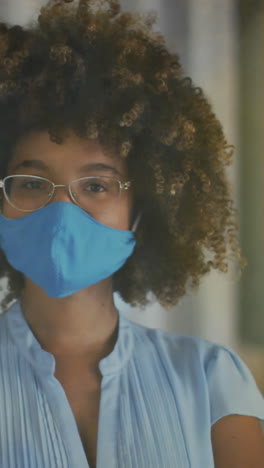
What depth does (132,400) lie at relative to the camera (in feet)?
2.77

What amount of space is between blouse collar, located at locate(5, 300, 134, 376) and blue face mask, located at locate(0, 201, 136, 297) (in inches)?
3.3

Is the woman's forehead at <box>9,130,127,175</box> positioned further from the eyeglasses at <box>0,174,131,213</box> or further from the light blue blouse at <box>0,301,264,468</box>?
the light blue blouse at <box>0,301,264,468</box>

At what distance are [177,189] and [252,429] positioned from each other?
0.45 metres

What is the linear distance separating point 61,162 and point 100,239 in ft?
0.49

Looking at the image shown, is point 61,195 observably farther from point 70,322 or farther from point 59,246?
point 70,322

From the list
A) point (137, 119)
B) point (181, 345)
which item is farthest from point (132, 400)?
point (137, 119)

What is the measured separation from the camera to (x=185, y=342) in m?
0.92

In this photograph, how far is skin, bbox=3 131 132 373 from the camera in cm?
84

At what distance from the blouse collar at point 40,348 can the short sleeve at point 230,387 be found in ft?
0.51

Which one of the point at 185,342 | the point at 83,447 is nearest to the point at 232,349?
the point at 185,342

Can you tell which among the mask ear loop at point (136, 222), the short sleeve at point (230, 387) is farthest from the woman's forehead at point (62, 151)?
the short sleeve at point (230, 387)

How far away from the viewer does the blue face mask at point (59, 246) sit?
2.66ft

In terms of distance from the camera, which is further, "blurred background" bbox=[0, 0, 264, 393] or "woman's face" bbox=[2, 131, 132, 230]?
"blurred background" bbox=[0, 0, 264, 393]

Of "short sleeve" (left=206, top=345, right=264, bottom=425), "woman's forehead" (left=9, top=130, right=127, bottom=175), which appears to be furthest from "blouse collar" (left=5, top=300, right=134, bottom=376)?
"woman's forehead" (left=9, top=130, right=127, bottom=175)
